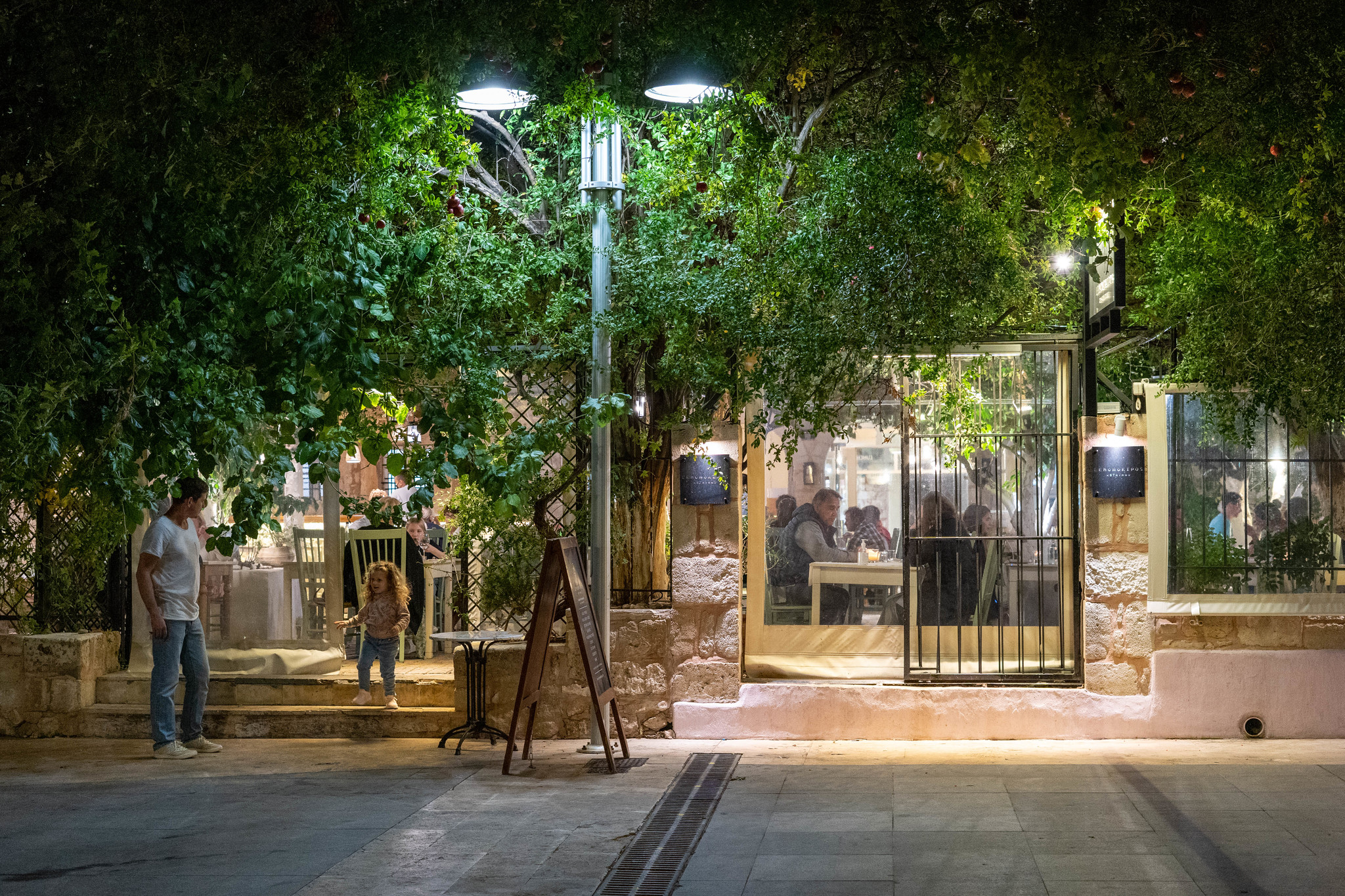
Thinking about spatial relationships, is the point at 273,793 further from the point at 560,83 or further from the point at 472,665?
the point at 560,83

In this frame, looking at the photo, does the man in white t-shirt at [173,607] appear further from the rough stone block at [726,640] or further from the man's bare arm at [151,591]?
the rough stone block at [726,640]

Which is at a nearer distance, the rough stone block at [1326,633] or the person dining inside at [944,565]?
the rough stone block at [1326,633]

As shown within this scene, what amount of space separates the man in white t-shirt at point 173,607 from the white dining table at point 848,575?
4288 mm

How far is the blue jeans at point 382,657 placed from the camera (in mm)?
9312

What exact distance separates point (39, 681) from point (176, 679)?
5.76 ft

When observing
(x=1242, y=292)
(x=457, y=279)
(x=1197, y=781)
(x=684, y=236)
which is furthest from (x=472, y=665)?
(x=1242, y=292)

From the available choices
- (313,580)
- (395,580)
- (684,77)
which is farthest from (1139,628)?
(313,580)

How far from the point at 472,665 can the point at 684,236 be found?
314cm

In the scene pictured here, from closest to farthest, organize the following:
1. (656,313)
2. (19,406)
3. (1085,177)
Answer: (19,406) < (1085,177) < (656,313)

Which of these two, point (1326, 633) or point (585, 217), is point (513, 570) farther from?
point (1326, 633)

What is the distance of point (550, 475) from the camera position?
9.84m

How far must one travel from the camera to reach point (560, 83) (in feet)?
24.8

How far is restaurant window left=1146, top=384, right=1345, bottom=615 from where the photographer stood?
875 centimetres

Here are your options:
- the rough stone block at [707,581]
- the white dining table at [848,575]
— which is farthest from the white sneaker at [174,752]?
the white dining table at [848,575]
